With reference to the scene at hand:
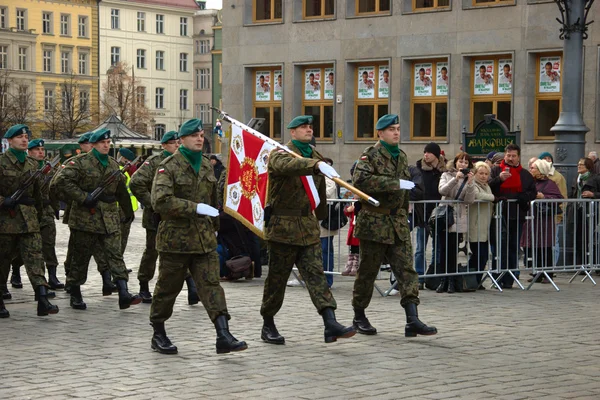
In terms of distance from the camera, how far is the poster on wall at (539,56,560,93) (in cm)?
3262

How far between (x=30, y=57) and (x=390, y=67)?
61.3 metres

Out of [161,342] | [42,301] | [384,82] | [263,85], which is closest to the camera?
[161,342]

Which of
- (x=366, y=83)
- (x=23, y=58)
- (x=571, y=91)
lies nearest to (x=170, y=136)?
(x=571, y=91)

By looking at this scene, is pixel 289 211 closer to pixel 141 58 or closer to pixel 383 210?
pixel 383 210

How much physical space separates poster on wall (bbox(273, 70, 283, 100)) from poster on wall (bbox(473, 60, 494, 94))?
7.36 metres

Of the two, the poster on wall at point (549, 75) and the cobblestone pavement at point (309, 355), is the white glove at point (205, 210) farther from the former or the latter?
the poster on wall at point (549, 75)

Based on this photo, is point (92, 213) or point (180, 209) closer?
point (180, 209)

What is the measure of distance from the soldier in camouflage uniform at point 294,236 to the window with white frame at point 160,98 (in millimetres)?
93554

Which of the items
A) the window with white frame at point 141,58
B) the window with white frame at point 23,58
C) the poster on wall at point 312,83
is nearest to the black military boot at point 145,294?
the poster on wall at point 312,83

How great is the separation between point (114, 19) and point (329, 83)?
64.9m

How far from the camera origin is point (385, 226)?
10.1 m

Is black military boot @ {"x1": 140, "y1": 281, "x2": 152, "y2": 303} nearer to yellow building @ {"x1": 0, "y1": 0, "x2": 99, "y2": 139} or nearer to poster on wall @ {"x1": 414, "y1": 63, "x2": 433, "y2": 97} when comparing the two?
poster on wall @ {"x1": 414, "y1": 63, "x2": 433, "y2": 97}

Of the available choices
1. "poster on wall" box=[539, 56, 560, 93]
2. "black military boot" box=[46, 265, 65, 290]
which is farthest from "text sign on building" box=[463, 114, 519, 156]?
"black military boot" box=[46, 265, 65, 290]

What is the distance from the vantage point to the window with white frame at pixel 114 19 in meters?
98.8
